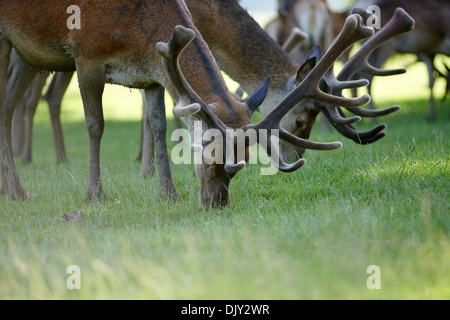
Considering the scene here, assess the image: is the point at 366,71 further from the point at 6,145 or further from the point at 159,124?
the point at 6,145

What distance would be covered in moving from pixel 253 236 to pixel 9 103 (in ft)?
12.2

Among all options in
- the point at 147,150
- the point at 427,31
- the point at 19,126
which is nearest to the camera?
the point at 147,150

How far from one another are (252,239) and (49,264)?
1.19 m

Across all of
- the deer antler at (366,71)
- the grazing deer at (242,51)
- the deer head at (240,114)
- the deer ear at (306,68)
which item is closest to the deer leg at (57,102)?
the grazing deer at (242,51)

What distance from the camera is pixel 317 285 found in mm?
3086

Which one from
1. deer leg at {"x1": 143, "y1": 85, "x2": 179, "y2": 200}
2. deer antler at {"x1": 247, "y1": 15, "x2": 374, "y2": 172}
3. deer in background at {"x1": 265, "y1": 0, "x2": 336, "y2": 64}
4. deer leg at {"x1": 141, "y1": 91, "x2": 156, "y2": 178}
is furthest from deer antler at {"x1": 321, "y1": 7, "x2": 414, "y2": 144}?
deer in background at {"x1": 265, "y1": 0, "x2": 336, "y2": 64}

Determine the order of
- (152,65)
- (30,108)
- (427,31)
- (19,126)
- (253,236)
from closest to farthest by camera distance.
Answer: (253,236) < (152,65) < (30,108) < (19,126) < (427,31)

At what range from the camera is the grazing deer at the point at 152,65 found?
4637mm

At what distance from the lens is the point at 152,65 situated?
514 centimetres

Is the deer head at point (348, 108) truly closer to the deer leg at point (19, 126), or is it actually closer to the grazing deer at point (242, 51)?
the grazing deer at point (242, 51)

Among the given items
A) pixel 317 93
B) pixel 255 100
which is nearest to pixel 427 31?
pixel 317 93
